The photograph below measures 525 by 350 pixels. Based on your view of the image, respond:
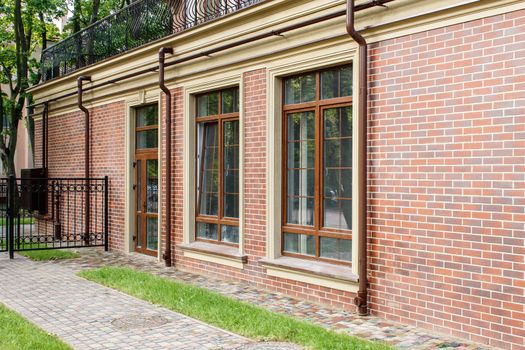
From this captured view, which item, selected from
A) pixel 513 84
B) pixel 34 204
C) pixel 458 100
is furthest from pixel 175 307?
pixel 34 204

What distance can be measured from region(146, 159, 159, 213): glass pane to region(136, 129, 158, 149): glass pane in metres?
0.33

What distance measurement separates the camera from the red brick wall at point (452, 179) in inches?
211

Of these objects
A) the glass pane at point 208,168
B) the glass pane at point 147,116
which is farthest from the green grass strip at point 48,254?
the glass pane at point 208,168

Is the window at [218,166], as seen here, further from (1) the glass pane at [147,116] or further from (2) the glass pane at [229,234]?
(1) the glass pane at [147,116]

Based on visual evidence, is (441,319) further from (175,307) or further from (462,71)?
(175,307)

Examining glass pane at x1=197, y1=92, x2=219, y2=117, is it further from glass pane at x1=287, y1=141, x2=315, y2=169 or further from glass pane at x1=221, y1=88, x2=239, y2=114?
glass pane at x1=287, y1=141, x2=315, y2=169

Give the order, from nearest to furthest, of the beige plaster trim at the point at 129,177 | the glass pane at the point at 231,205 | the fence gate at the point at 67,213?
the glass pane at the point at 231,205 → the fence gate at the point at 67,213 → the beige plaster trim at the point at 129,177

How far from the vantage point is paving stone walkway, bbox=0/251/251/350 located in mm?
5668

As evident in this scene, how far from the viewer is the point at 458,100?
5.83m


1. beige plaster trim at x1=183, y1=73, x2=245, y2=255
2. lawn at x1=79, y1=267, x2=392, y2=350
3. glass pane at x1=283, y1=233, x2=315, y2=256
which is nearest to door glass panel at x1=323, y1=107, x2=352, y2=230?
glass pane at x1=283, y1=233, x2=315, y2=256

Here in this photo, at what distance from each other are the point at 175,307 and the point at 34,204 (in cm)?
976

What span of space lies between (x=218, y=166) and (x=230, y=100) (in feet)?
3.48

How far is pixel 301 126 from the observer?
7996 mm

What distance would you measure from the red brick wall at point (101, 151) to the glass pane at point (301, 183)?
17.3ft
